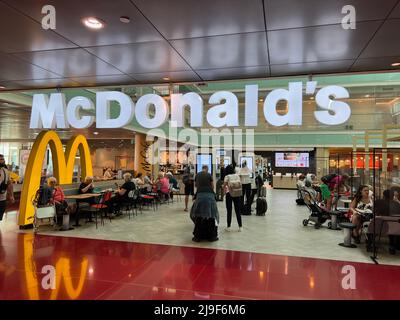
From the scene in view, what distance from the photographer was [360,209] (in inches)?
213

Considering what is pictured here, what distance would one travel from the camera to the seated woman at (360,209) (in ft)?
17.1

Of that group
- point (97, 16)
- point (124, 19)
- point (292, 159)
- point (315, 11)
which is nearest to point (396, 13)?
point (315, 11)

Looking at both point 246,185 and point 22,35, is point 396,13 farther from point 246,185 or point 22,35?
point 246,185

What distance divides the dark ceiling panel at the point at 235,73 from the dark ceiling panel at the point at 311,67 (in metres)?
0.18

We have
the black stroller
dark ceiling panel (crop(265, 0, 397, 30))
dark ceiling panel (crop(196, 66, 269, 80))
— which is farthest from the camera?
the black stroller

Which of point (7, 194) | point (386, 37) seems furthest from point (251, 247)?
point (7, 194)

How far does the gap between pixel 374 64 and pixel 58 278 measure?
5.19 metres

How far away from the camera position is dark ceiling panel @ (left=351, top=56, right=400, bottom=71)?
12.5 ft

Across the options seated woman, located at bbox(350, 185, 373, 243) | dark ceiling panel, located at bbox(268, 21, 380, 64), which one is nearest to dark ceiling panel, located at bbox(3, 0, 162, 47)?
dark ceiling panel, located at bbox(268, 21, 380, 64)

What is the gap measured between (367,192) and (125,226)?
5291mm

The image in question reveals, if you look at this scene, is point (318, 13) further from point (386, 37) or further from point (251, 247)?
point (251, 247)

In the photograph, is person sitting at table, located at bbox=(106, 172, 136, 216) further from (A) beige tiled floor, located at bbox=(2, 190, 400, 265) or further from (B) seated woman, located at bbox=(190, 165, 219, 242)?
(B) seated woman, located at bbox=(190, 165, 219, 242)

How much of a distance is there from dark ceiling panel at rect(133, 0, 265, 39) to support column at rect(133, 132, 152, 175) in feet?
37.2

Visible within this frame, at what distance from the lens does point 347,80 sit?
15.7 meters
